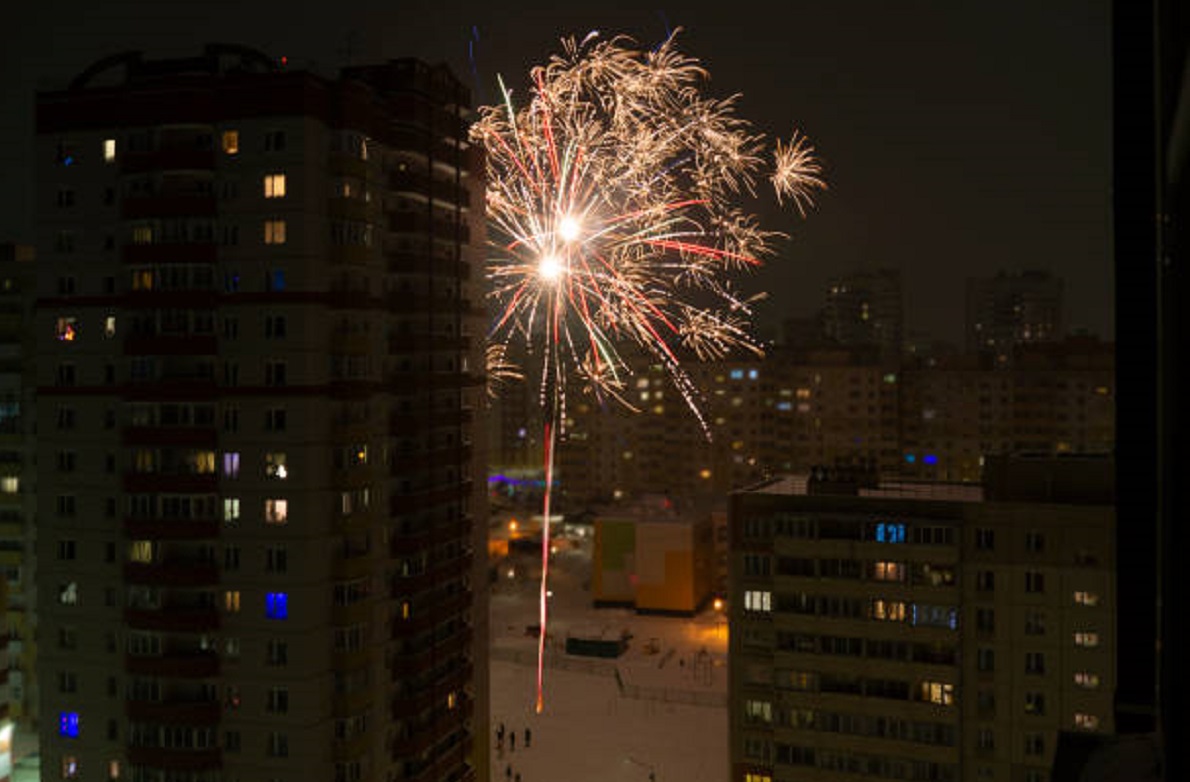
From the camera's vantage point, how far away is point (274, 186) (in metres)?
25.4

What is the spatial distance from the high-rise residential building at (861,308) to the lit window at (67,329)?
457 ft

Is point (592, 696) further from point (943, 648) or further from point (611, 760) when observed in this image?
point (943, 648)

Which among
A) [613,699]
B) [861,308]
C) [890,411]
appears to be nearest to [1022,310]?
[861,308]

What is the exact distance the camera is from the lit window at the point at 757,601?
110 ft

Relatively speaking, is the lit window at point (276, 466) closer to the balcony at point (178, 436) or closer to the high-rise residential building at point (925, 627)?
the balcony at point (178, 436)

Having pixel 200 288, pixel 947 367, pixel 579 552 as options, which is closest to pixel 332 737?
pixel 200 288

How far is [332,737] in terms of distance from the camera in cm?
2575

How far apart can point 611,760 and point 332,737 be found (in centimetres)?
2108

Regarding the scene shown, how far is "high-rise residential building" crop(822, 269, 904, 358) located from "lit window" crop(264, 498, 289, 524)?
139177 millimetres

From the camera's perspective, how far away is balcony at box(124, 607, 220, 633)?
2538 centimetres

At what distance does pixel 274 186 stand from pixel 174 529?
8.16 m

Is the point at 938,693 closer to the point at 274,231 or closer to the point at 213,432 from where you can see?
the point at 213,432

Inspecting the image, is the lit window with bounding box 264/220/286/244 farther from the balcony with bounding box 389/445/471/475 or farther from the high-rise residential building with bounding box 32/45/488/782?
the balcony with bounding box 389/445/471/475

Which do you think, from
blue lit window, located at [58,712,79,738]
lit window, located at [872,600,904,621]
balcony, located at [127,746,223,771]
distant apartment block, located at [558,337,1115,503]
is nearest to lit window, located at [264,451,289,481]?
balcony, located at [127,746,223,771]
